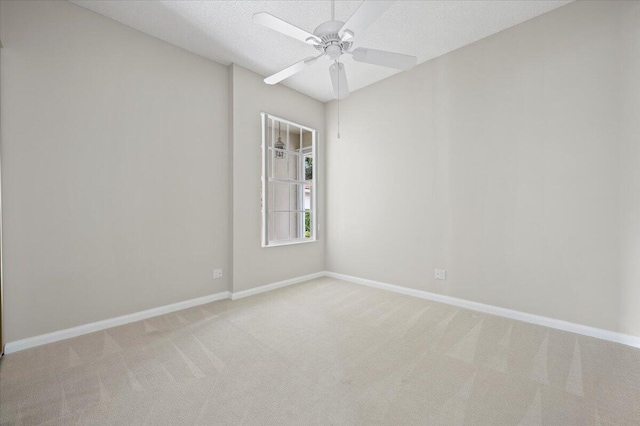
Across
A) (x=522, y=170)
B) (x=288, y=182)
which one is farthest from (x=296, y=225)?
(x=522, y=170)

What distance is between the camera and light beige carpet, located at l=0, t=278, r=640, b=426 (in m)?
1.54

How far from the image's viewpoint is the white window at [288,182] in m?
3.90

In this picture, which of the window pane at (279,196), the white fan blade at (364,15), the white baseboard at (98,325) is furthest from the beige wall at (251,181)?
the white fan blade at (364,15)

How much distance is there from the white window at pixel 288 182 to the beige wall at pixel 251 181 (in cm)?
11

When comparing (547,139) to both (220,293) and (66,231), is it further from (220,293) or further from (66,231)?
(66,231)

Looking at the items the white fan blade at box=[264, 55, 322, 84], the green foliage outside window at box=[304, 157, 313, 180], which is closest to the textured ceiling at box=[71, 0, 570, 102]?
the white fan blade at box=[264, 55, 322, 84]

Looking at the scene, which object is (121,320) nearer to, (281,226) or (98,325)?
(98,325)

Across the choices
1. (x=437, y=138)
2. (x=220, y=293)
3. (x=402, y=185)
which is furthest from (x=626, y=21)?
(x=220, y=293)

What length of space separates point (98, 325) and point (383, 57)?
3411mm

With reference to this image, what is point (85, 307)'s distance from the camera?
8.30ft

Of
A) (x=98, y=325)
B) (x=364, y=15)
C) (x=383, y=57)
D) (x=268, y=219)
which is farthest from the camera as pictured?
(x=268, y=219)

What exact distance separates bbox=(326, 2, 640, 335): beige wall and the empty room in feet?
0.06

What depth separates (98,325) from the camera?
8.49 feet

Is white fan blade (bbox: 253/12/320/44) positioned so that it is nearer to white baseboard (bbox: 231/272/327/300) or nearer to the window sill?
the window sill
